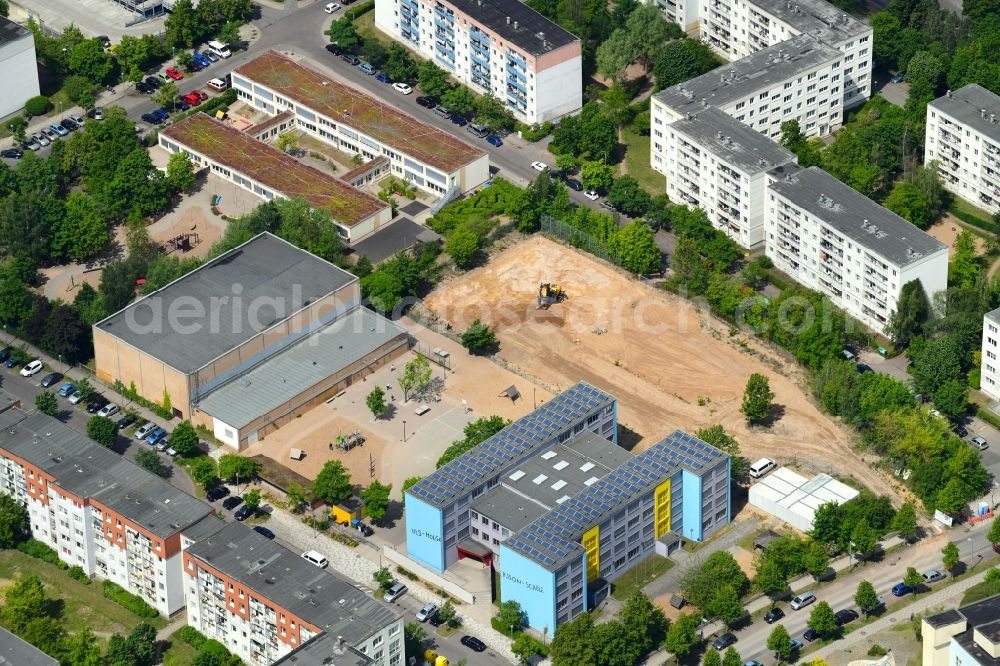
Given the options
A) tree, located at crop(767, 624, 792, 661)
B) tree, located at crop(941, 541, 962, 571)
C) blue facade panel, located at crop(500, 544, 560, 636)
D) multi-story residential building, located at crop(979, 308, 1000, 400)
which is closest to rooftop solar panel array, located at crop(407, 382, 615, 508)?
blue facade panel, located at crop(500, 544, 560, 636)

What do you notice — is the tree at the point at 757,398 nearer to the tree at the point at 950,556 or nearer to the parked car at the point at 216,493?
the tree at the point at 950,556

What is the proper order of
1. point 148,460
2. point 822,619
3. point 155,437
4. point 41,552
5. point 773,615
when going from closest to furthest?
point 822,619 → point 773,615 → point 41,552 → point 148,460 → point 155,437

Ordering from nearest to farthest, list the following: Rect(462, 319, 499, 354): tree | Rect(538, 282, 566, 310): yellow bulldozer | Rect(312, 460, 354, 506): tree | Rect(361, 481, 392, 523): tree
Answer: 1. Rect(361, 481, 392, 523): tree
2. Rect(312, 460, 354, 506): tree
3. Rect(462, 319, 499, 354): tree
4. Rect(538, 282, 566, 310): yellow bulldozer

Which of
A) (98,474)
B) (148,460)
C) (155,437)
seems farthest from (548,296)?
(98,474)

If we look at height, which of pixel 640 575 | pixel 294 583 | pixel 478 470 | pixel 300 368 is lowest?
pixel 640 575

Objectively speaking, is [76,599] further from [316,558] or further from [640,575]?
[640,575]

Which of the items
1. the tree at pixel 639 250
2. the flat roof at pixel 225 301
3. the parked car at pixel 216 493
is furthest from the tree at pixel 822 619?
the flat roof at pixel 225 301

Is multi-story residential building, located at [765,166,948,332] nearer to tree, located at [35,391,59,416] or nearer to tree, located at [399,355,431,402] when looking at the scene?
tree, located at [399,355,431,402]
